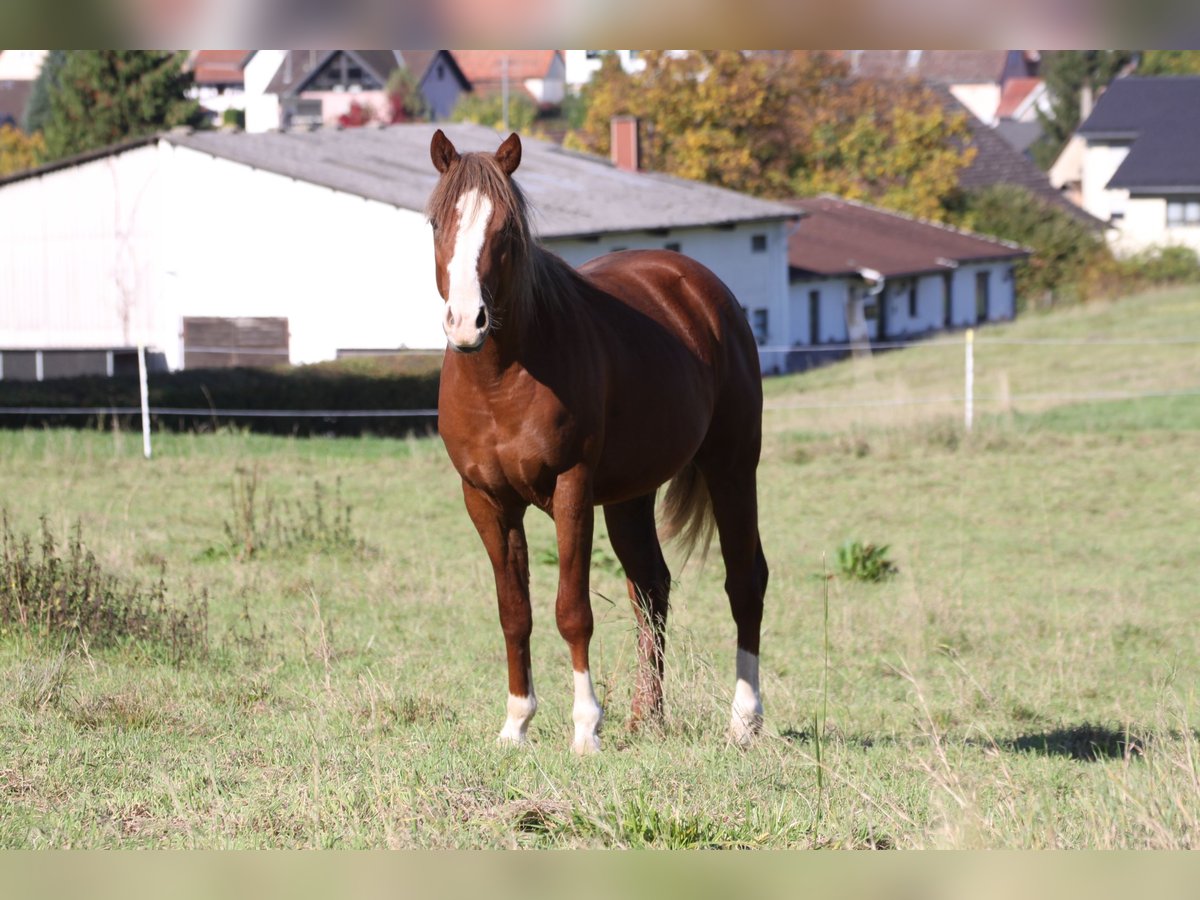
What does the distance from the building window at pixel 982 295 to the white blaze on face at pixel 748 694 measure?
44.1m

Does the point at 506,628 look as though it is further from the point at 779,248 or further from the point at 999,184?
the point at 999,184

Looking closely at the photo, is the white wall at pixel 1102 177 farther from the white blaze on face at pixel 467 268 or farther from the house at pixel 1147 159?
the white blaze on face at pixel 467 268

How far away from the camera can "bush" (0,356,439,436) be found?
19.7 m

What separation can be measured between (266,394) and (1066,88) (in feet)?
240

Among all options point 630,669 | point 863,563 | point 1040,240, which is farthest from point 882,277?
point 630,669

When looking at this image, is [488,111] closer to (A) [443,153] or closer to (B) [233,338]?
(B) [233,338]

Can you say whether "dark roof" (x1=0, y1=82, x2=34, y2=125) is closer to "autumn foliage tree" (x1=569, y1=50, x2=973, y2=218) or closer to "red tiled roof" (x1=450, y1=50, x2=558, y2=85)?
"red tiled roof" (x1=450, y1=50, x2=558, y2=85)

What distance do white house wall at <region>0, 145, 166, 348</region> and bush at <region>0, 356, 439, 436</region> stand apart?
27.9 ft

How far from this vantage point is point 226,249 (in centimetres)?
2950

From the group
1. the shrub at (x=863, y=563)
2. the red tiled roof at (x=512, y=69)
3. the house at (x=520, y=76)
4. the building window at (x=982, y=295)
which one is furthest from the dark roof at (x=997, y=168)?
the shrub at (x=863, y=563)

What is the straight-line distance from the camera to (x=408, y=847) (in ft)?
12.0

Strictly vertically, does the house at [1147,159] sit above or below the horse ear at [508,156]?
above

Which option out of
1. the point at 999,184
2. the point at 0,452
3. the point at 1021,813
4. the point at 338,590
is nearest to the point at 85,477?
the point at 0,452

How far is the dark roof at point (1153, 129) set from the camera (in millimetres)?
55719
